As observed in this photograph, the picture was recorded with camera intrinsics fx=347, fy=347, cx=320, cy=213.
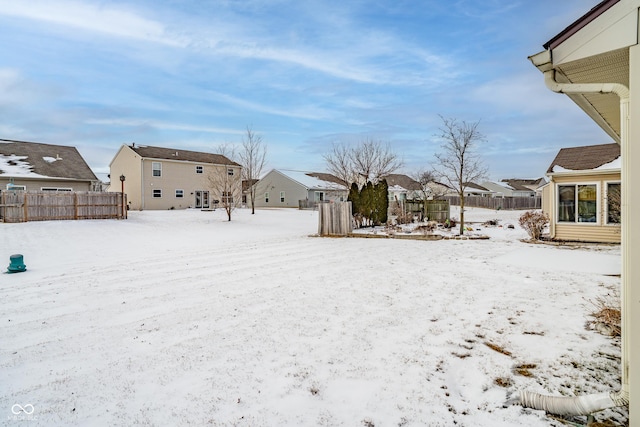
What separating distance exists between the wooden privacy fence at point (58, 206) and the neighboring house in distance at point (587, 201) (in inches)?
891

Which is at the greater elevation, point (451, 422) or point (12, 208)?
point (12, 208)

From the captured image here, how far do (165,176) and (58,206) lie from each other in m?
15.0

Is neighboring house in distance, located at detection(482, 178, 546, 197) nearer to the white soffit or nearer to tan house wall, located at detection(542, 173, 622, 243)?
tan house wall, located at detection(542, 173, 622, 243)

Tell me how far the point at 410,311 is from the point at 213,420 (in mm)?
3294

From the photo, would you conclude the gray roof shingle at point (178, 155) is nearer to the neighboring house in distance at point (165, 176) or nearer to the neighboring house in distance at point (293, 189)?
the neighboring house in distance at point (165, 176)

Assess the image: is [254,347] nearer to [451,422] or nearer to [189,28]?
[451,422]

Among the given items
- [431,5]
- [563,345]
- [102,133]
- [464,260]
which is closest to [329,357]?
[563,345]

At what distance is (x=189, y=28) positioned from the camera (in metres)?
12.9

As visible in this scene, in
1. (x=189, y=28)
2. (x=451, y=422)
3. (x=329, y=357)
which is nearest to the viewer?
(x=451, y=422)

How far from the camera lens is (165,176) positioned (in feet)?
110

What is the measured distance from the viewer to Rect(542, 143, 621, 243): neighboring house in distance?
39.4 ft

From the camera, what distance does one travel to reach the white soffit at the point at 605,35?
2275 mm

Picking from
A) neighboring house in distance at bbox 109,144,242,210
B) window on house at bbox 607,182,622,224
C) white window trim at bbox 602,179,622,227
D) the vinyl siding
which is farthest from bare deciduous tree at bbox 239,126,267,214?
window on house at bbox 607,182,622,224

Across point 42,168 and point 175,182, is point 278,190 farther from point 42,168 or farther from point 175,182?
point 42,168
